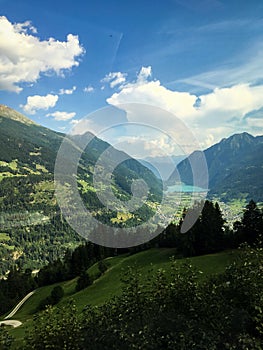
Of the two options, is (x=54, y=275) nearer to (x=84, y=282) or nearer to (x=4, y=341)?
(x=84, y=282)

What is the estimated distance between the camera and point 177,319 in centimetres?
1617

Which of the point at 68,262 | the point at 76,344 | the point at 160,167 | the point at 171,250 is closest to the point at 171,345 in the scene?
the point at 76,344

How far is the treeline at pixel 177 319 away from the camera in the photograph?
49.1ft

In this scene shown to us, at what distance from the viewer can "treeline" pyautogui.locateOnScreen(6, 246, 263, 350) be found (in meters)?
15.0

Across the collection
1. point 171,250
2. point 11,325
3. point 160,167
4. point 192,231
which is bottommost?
point 11,325

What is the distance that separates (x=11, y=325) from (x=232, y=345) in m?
54.4

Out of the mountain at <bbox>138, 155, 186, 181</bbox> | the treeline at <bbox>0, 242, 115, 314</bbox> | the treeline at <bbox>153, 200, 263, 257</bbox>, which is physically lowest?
the treeline at <bbox>0, 242, 115, 314</bbox>

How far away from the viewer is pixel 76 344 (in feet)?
54.9

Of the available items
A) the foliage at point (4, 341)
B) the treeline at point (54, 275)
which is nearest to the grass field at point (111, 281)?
the treeline at point (54, 275)

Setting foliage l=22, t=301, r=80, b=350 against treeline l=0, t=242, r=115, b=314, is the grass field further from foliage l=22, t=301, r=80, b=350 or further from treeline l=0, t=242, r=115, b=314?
foliage l=22, t=301, r=80, b=350

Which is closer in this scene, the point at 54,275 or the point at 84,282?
the point at 84,282

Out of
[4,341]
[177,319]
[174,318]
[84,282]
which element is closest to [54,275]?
[84,282]

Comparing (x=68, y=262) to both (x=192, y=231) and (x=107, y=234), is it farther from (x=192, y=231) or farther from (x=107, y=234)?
(x=192, y=231)

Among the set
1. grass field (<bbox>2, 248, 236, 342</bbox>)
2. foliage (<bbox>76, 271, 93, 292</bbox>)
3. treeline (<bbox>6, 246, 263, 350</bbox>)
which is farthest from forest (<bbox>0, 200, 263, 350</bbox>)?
foliage (<bbox>76, 271, 93, 292</bbox>)
